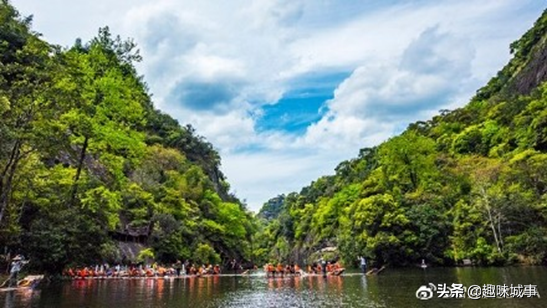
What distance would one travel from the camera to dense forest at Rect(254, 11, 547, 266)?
3728 cm

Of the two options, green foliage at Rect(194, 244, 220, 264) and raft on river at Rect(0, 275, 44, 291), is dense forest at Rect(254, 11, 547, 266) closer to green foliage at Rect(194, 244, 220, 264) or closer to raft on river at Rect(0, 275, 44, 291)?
green foliage at Rect(194, 244, 220, 264)

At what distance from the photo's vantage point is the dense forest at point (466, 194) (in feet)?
122

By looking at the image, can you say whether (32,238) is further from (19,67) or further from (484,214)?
(484,214)

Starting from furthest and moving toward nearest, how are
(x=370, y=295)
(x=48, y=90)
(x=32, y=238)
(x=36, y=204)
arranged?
(x=36, y=204), (x=32, y=238), (x=48, y=90), (x=370, y=295)

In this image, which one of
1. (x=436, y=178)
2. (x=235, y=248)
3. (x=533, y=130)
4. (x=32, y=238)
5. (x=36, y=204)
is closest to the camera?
(x=32, y=238)

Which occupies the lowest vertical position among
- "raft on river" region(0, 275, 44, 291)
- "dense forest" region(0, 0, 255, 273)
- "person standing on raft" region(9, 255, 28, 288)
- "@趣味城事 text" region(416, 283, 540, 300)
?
"@趣味城事 text" region(416, 283, 540, 300)

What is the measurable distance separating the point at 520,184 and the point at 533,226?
411cm

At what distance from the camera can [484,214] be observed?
128 feet

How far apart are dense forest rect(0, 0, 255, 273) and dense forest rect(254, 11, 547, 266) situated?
734 inches

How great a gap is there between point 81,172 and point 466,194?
117 feet

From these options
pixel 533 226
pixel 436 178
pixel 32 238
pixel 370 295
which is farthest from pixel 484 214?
pixel 32 238

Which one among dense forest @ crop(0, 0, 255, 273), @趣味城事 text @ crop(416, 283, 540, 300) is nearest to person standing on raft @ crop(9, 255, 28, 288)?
dense forest @ crop(0, 0, 255, 273)

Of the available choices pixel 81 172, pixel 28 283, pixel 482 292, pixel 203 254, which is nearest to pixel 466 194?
pixel 203 254

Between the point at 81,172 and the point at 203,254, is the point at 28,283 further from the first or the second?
the point at 203,254
